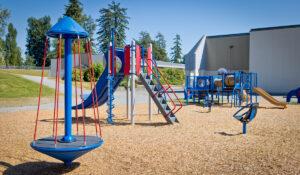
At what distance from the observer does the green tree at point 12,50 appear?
77.9 m

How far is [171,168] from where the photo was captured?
641cm

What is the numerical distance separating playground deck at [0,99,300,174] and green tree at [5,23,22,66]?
235 ft

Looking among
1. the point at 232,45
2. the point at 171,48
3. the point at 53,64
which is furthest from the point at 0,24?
the point at 171,48

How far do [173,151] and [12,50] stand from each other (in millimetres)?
80728

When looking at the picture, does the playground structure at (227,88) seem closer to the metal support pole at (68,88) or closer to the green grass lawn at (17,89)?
the green grass lawn at (17,89)

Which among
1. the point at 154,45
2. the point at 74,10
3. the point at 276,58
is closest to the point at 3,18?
the point at 74,10

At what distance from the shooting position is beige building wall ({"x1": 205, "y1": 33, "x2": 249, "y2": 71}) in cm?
4328

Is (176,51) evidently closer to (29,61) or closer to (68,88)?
(29,61)

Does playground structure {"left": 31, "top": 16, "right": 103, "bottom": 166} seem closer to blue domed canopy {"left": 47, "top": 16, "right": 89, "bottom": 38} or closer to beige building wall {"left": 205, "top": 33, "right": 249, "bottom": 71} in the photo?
blue domed canopy {"left": 47, "top": 16, "right": 89, "bottom": 38}

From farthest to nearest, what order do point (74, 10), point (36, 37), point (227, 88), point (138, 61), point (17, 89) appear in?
point (36, 37) < point (74, 10) < point (17, 89) < point (227, 88) < point (138, 61)

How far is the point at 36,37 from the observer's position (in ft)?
297

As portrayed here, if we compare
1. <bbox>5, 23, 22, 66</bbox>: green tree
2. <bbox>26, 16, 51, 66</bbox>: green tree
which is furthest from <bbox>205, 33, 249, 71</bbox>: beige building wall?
<bbox>26, 16, 51, 66</bbox>: green tree

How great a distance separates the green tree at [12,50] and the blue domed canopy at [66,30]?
250 ft

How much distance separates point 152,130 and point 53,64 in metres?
42.8
